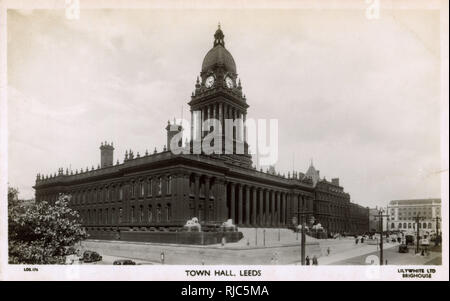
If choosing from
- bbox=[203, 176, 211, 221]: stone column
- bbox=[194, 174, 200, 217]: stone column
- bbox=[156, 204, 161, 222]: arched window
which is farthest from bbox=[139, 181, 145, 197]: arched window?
bbox=[203, 176, 211, 221]: stone column

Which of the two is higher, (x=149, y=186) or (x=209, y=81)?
(x=209, y=81)

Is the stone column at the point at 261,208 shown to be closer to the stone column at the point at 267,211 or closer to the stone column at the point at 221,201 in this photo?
the stone column at the point at 267,211

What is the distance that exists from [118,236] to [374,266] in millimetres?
33180

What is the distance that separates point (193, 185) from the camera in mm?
48094

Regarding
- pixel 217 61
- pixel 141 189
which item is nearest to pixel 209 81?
pixel 217 61

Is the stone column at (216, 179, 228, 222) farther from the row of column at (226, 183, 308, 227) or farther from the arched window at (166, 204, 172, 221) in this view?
the arched window at (166, 204, 172, 221)

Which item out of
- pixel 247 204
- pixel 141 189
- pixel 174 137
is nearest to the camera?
pixel 174 137

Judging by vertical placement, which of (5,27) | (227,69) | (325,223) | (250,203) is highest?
(227,69)

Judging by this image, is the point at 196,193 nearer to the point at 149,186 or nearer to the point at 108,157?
the point at 149,186

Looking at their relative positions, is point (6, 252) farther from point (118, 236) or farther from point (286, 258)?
point (118, 236)

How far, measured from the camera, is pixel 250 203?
5994cm

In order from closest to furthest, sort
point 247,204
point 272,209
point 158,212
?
point 158,212, point 247,204, point 272,209

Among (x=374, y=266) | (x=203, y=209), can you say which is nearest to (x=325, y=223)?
(x=203, y=209)
